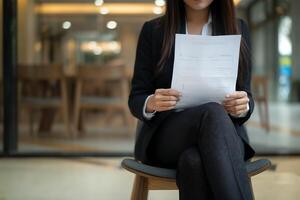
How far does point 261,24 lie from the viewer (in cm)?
695

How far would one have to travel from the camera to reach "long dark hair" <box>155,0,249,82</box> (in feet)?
3.96

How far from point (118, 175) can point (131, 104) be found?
4.48 feet

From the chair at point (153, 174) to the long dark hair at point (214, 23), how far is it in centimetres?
26

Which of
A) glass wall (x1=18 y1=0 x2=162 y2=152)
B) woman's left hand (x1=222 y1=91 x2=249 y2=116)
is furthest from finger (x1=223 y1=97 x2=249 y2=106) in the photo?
glass wall (x1=18 y1=0 x2=162 y2=152)

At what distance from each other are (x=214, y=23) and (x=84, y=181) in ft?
4.54

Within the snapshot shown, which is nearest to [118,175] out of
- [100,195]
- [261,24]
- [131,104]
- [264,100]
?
[100,195]

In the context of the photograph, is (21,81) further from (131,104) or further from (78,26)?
(78,26)

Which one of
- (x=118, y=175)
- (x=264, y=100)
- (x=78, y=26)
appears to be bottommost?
(x=118, y=175)

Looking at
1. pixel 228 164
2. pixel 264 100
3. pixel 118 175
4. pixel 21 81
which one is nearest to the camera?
pixel 228 164

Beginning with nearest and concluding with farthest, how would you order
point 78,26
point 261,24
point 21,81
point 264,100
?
1. point 21,81
2. point 264,100
3. point 78,26
4. point 261,24

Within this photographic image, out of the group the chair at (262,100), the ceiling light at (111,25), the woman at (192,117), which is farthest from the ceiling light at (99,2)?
the woman at (192,117)

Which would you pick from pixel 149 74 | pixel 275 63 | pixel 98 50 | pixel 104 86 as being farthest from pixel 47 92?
pixel 275 63

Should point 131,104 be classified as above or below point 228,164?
above

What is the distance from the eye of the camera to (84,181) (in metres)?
2.35
